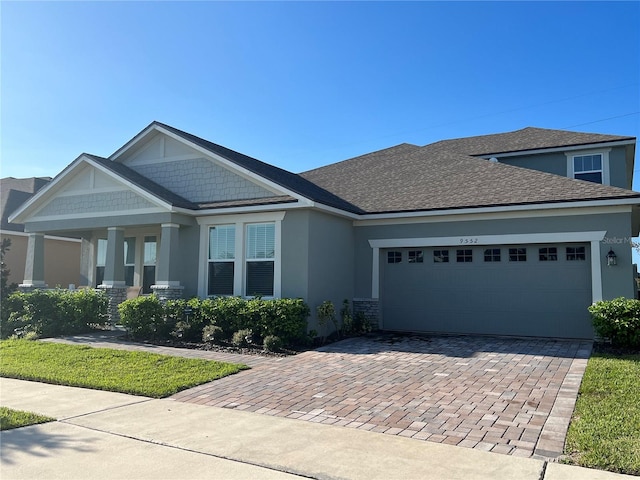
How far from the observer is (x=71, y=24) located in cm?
1017

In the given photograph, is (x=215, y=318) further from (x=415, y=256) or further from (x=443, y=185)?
(x=443, y=185)

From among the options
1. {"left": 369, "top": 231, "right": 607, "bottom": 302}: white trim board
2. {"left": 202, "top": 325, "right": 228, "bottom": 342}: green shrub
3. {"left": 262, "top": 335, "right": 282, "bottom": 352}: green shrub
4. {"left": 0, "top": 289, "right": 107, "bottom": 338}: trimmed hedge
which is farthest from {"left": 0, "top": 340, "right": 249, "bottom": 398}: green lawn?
{"left": 369, "top": 231, "right": 607, "bottom": 302}: white trim board

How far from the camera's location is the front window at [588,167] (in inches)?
656

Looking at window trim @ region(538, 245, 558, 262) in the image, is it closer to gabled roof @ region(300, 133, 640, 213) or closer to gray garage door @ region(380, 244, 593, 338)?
gray garage door @ region(380, 244, 593, 338)

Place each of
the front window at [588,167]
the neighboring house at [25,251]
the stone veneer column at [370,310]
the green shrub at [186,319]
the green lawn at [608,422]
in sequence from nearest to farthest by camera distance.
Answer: the green lawn at [608,422], the green shrub at [186,319], the stone veneer column at [370,310], the front window at [588,167], the neighboring house at [25,251]

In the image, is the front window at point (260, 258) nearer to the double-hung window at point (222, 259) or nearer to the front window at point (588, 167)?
the double-hung window at point (222, 259)

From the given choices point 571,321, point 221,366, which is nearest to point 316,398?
point 221,366

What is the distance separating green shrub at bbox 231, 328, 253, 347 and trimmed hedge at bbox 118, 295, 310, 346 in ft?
0.57

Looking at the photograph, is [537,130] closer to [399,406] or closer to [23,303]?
[399,406]

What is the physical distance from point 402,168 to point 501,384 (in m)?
11.2

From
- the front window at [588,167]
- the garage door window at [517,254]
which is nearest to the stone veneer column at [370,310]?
the garage door window at [517,254]

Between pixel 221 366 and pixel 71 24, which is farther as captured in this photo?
pixel 71 24

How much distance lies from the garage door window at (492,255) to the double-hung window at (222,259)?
6.86 meters

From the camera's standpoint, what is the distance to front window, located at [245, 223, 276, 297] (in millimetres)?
13156
